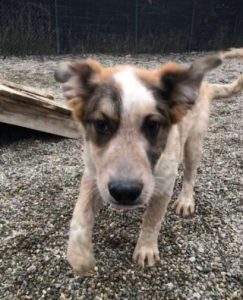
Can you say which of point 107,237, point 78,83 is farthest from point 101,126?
point 107,237

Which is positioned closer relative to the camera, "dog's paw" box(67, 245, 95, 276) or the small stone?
"dog's paw" box(67, 245, 95, 276)

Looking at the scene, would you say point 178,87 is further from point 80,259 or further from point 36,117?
point 36,117

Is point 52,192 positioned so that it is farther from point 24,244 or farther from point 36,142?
point 36,142

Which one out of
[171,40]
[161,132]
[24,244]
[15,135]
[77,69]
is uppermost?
[77,69]

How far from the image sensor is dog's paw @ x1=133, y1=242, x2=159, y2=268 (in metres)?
3.28

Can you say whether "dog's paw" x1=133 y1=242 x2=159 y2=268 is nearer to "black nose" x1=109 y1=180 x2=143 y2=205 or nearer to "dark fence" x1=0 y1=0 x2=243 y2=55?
"black nose" x1=109 y1=180 x2=143 y2=205

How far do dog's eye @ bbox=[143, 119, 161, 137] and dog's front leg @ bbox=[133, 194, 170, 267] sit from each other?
643mm

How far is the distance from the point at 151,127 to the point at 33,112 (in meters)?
3.04

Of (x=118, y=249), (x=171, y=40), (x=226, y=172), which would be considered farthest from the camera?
(x=171, y=40)

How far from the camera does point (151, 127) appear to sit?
2.68 meters

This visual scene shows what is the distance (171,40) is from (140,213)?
12.6m

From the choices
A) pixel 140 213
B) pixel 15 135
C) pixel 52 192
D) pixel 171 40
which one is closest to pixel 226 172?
pixel 140 213

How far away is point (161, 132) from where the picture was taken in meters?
2.79

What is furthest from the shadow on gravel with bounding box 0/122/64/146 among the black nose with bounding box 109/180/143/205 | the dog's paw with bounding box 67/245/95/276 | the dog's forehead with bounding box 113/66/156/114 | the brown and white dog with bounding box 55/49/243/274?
the black nose with bounding box 109/180/143/205
